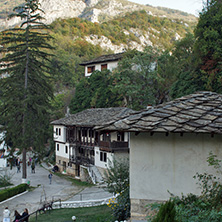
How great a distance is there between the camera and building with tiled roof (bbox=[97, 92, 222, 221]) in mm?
8062

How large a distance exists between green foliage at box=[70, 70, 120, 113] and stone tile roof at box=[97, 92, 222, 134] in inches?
1282

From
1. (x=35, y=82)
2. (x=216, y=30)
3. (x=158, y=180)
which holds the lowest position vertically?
(x=158, y=180)

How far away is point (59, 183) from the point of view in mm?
30266

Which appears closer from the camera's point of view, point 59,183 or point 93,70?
point 59,183

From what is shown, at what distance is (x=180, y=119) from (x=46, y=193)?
20086mm

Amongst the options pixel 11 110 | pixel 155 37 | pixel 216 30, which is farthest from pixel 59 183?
pixel 155 37

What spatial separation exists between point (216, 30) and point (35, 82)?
1728 cm

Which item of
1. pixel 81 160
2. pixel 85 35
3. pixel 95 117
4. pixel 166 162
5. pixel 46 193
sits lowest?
pixel 46 193

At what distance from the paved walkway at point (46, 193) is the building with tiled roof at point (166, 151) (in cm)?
1240

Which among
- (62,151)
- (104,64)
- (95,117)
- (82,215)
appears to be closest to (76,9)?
(104,64)

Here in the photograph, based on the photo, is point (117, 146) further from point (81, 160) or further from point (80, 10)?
point (80, 10)

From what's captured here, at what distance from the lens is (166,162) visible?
330 inches

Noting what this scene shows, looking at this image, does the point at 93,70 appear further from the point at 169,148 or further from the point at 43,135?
the point at 169,148

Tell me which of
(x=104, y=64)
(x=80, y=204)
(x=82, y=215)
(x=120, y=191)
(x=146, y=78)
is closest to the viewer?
(x=120, y=191)
